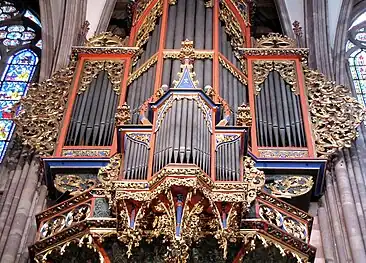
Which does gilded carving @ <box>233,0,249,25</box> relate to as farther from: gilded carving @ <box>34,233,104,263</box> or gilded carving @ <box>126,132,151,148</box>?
gilded carving @ <box>34,233,104,263</box>

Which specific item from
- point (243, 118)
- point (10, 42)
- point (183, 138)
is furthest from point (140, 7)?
point (183, 138)

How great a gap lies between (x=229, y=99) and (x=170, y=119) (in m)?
1.80

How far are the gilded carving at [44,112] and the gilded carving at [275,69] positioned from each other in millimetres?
2719

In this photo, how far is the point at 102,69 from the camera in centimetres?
1227

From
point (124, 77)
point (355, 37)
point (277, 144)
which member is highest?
Result: point (355, 37)

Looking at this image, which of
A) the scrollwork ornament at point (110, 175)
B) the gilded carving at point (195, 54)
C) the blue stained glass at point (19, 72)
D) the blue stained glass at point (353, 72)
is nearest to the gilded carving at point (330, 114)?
the gilded carving at point (195, 54)

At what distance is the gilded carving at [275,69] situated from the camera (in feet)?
38.9

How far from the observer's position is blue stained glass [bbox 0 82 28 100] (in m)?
13.6

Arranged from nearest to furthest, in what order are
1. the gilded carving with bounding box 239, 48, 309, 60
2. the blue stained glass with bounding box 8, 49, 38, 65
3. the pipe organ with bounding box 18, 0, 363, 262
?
the pipe organ with bounding box 18, 0, 363, 262
the gilded carving with bounding box 239, 48, 309, 60
the blue stained glass with bounding box 8, 49, 38, 65

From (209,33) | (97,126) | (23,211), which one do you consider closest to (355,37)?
(209,33)

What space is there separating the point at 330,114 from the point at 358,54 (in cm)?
346

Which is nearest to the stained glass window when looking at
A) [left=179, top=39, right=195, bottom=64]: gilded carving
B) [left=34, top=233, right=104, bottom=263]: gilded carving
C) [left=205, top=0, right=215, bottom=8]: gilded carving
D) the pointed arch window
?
[left=205, top=0, right=215, bottom=8]: gilded carving

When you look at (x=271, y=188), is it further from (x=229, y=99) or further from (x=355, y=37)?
(x=355, y=37)

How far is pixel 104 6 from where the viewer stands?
1438 cm
